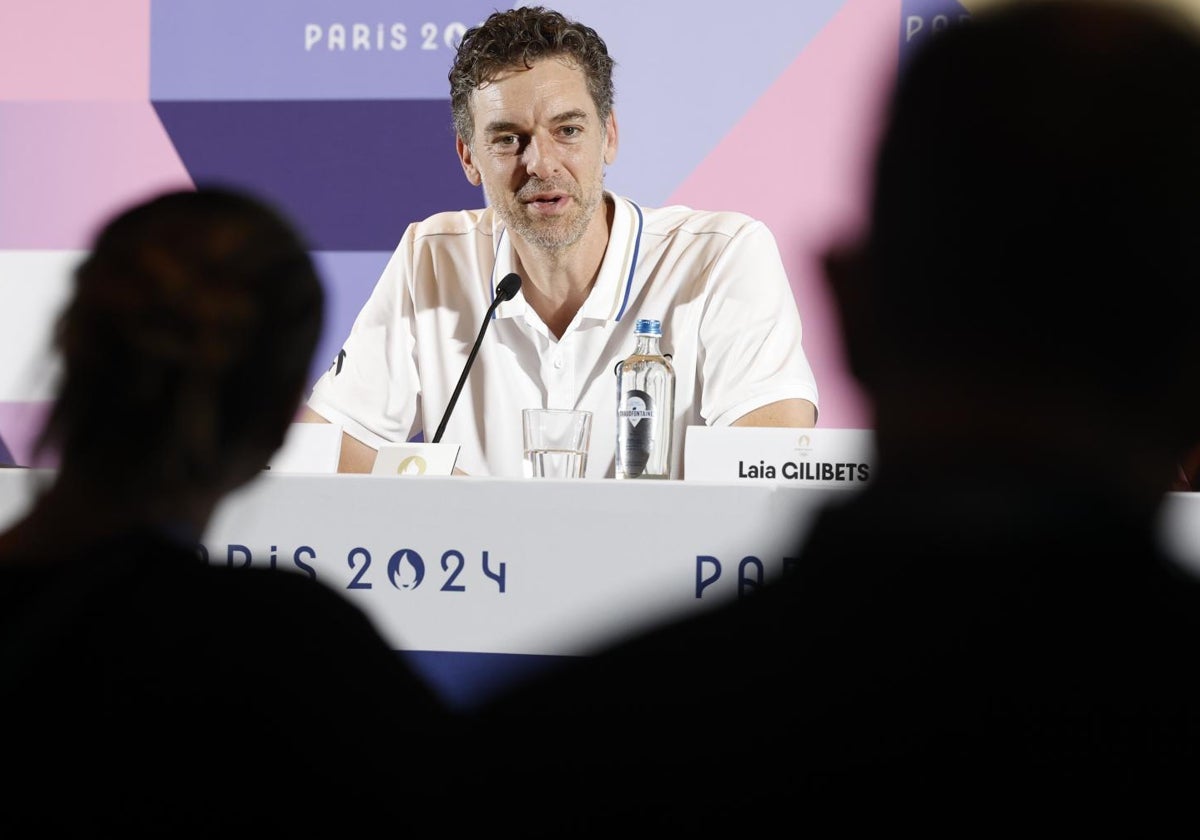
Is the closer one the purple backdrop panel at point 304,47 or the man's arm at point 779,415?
the man's arm at point 779,415

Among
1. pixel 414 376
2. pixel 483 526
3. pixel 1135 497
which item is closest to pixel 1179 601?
pixel 1135 497

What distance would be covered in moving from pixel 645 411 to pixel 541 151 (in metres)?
0.90

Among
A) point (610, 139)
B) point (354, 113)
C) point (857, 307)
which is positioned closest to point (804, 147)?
point (610, 139)

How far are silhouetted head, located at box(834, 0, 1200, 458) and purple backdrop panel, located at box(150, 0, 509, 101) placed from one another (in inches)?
102

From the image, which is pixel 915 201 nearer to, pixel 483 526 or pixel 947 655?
pixel 947 655

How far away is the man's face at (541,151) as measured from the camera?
2.41 m

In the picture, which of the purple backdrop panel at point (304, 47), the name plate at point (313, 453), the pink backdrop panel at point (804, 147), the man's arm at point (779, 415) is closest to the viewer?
the name plate at point (313, 453)

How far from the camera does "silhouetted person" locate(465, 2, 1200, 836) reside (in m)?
0.39

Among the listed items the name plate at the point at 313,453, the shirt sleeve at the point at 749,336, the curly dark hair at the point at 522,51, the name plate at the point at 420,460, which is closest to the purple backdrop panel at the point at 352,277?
the curly dark hair at the point at 522,51

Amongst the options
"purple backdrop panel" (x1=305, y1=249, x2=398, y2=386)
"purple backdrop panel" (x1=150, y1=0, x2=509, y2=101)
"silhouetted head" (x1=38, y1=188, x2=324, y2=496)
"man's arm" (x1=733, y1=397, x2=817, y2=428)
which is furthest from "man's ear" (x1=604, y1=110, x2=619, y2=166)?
"silhouetted head" (x1=38, y1=188, x2=324, y2=496)

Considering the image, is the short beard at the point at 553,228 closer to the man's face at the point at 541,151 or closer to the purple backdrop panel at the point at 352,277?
the man's face at the point at 541,151

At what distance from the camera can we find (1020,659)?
42 cm

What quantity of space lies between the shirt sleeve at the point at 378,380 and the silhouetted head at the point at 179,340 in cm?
180

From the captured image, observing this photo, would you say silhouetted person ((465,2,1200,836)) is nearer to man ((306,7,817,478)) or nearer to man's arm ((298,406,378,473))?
man ((306,7,817,478))
